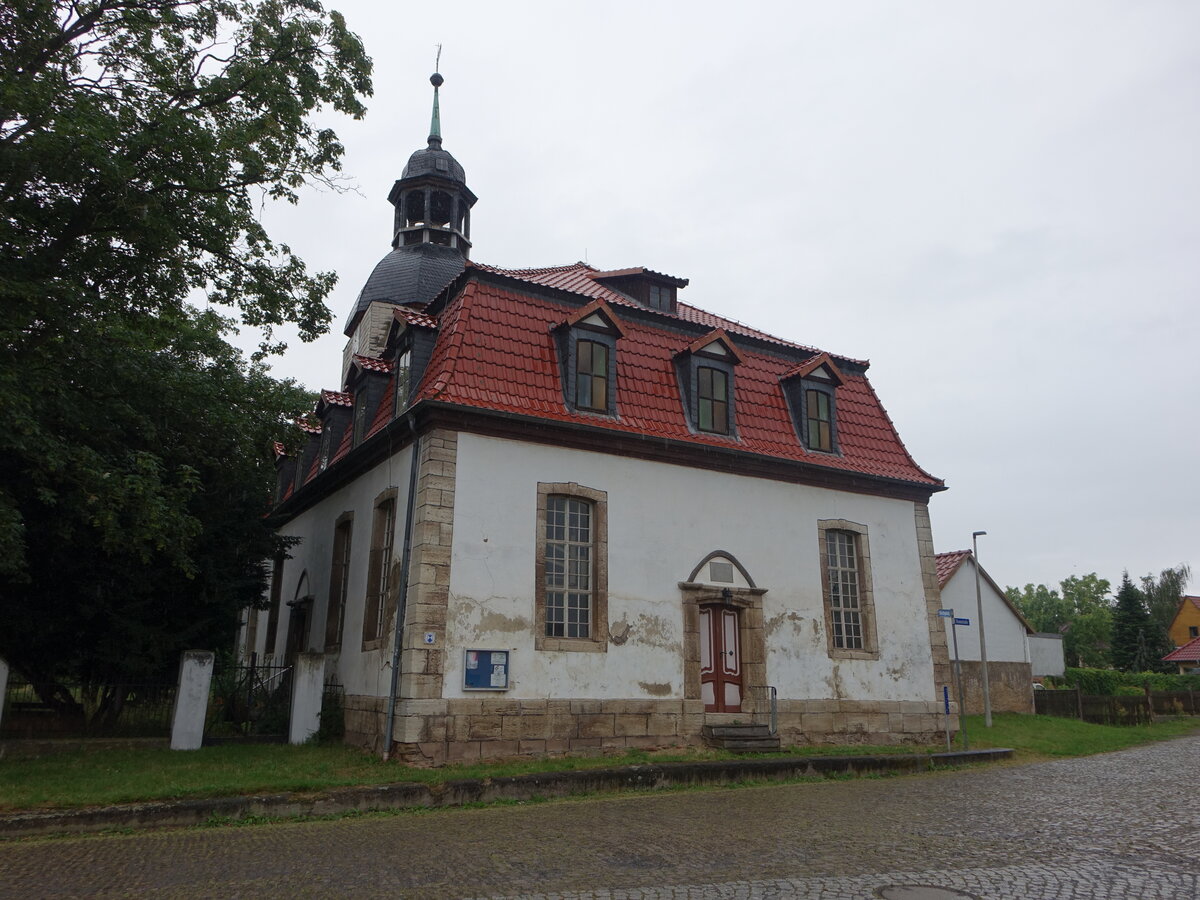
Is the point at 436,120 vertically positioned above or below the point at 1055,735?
above

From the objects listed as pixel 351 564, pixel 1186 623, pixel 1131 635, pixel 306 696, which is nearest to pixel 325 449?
pixel 351 564

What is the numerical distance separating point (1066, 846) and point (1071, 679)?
29.0 meters

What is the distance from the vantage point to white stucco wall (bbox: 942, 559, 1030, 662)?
2745cm

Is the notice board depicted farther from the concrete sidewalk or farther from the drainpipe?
the concrete sidewalk

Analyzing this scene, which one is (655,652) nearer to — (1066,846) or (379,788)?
(379,788)

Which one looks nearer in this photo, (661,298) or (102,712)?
(102,712)

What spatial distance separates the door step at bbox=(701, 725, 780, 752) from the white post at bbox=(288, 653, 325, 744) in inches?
260

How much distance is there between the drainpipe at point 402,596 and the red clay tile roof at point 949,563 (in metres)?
18.7

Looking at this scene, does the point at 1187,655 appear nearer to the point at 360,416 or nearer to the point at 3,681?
the point at 360,416

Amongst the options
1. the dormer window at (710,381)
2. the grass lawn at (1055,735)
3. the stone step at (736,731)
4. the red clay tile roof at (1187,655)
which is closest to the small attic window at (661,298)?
the dormer window at (710,381)

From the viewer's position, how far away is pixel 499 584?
13.8 metres

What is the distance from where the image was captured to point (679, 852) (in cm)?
808

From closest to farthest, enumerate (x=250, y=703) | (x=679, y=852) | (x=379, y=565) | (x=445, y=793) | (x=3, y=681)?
(x=679, y=852) → (x=445, y=793) → (x=3, y=681) → (x=379, y=565) → (x=250, y=703)

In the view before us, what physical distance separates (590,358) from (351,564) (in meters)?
6.05
